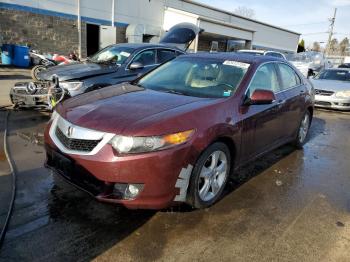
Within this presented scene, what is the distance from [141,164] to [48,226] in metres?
1.04

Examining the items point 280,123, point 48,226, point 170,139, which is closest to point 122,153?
point 170,139

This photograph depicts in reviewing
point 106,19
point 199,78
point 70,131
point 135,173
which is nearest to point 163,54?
point 199,78

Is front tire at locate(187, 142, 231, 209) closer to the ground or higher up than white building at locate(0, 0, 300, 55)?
closer to the ground

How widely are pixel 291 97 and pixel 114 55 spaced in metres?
4.26

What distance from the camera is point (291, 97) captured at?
5000 mm

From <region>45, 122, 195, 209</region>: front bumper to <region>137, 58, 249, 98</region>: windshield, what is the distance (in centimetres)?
113

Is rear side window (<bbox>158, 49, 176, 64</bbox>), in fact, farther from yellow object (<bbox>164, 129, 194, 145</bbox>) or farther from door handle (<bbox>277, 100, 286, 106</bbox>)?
yellow object (<bbox>164, 129, 194, 145</bbox>)

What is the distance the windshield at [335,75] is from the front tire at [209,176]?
31.3 ft

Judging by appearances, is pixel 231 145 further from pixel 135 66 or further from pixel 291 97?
pixel 135 66

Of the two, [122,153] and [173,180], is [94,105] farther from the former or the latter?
[173,180]

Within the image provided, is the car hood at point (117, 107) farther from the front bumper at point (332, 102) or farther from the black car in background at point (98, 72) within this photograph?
the front bumper at point (332, 102)

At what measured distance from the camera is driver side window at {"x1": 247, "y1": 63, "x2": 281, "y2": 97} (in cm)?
409

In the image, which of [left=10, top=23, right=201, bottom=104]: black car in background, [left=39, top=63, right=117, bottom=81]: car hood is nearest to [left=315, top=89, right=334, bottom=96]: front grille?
[left=10, top=23, right=201, bottom=104]: black car in background

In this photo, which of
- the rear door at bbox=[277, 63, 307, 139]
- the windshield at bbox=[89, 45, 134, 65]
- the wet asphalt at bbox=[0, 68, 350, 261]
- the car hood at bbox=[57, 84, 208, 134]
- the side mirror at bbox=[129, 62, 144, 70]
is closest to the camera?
the wet asphalt at bbox=[0, 68, 350, 261]
